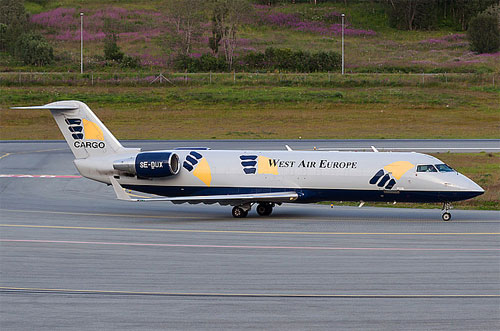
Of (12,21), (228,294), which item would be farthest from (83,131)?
(12,21)

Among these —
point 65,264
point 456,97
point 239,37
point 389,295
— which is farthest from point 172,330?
point 239,37

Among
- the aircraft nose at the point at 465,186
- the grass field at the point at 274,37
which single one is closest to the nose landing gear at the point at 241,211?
the aircraft nose at the point at 465,186

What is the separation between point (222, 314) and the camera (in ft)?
56.7

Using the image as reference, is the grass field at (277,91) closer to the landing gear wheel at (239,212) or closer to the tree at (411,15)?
the tree at (411,15)

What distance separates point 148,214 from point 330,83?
57.3m

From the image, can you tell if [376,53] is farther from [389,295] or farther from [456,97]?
[389,295]

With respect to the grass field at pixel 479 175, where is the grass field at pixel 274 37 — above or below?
above

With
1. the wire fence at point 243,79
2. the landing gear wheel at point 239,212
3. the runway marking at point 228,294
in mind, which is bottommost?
the landing gear wheel at point 239,212

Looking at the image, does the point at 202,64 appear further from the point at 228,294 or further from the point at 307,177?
the point at 228,294

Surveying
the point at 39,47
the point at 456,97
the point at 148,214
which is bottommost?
the point at 148,214

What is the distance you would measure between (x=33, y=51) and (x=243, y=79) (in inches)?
1267

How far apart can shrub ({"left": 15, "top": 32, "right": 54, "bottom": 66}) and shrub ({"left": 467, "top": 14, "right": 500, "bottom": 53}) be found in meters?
59.8

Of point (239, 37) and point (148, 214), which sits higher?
point (239, 37)

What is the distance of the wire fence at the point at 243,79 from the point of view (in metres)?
89.3
